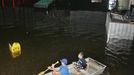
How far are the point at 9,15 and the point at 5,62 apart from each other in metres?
8.33

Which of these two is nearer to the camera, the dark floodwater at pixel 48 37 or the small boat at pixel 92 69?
the small boat at pixel 92 69

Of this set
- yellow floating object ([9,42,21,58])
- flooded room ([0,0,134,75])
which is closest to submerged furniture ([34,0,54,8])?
flooded room ([0,0,134,75])

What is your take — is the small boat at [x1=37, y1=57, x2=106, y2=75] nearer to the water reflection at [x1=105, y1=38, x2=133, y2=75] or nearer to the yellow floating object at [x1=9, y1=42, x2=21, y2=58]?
the water reflection at [x1=105, y1=38, x2=133, y2=75]

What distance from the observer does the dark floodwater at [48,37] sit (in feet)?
37.0

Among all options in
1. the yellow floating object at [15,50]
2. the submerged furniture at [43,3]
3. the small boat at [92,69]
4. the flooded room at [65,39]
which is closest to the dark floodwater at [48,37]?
the flooded room at [65,39]

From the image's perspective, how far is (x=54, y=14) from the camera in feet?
64.1

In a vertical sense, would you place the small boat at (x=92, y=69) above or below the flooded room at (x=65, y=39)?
below

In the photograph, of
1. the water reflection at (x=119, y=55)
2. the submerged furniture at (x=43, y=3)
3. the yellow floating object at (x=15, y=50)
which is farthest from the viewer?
the submerged furniture at (x=43, y=3)

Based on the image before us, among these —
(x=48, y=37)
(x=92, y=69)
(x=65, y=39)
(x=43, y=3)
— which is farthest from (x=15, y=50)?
(x=43, y=3)

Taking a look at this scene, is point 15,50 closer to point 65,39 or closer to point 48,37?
point 48,37

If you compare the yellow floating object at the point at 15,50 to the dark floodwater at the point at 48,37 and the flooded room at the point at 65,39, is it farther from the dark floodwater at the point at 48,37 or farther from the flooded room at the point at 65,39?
the dark floodwater at the point at 48,37

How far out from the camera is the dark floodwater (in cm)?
1127

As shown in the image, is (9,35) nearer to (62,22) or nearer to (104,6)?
(62,22)

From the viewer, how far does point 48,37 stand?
1451 cm
